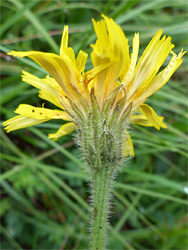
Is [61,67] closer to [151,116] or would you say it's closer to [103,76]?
[103,76]

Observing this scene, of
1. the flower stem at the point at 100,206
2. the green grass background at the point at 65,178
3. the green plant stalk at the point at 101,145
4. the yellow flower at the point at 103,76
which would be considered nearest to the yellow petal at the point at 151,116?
the yellow flower at the point at 103,76

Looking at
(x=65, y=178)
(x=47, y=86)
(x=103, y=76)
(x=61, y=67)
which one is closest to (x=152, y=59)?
(x=103, y=76)

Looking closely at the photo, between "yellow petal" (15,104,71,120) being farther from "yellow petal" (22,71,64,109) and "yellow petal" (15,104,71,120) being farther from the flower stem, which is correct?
the flower stem

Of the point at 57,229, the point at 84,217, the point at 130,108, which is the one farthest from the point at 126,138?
the point at 57,229

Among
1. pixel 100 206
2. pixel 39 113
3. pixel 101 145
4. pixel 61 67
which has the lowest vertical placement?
pixel 100 206

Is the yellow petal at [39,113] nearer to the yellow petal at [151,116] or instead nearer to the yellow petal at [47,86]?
the yellow petal at [47,86]

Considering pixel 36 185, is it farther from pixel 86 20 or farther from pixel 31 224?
pixel 86 20

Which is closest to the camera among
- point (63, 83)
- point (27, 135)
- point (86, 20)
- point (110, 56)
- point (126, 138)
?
point (110, 56)
